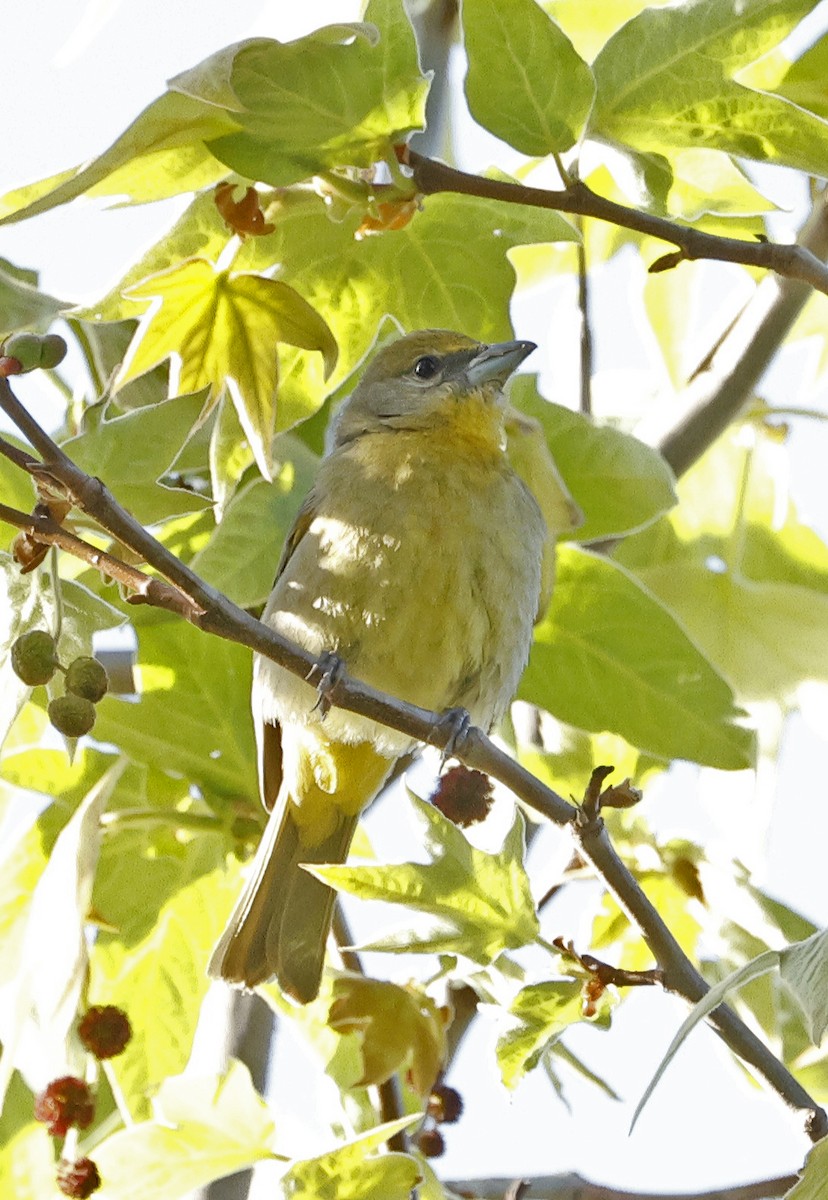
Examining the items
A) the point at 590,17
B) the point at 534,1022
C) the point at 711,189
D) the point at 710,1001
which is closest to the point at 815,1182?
the point at 710,1001

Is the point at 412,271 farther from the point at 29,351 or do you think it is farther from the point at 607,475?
the point at 29,351

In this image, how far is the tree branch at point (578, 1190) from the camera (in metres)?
2.51

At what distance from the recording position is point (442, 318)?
2.77 meters

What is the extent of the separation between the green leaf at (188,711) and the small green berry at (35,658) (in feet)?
2.91

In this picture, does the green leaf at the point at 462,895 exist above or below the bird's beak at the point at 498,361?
below

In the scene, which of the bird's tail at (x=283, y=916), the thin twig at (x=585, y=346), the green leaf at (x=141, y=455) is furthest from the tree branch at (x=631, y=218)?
the bird's tail at (x=283, y=916)

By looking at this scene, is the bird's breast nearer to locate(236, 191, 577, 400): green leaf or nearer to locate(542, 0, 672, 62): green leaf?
locate(236, 191, 577, 400): green leaf

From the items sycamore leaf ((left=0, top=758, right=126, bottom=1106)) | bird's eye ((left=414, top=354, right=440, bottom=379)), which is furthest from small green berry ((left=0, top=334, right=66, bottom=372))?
bird's eye ((left=414, top=354, right=440, bottom=379))

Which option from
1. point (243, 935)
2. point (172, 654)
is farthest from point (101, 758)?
point (243, 935)

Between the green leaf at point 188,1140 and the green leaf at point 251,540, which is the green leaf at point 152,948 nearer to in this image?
the green leaf at point 188,1140

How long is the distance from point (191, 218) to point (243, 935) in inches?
56.3

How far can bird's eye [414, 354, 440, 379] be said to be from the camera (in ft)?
13.8

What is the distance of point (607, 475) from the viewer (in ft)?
10.3

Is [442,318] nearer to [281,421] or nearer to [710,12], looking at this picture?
[281,421]
